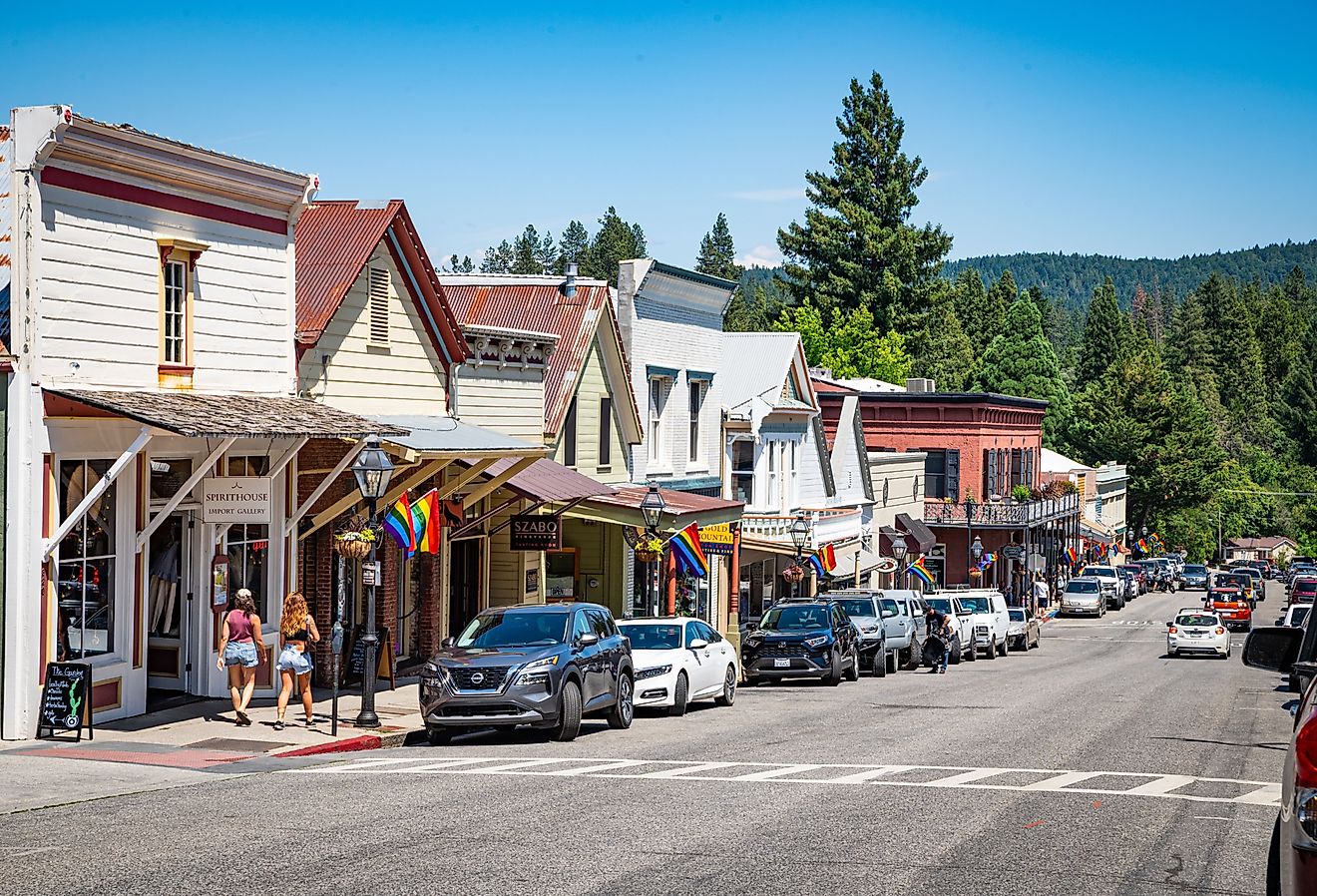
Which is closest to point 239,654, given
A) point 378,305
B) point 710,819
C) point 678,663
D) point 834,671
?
point 678,663

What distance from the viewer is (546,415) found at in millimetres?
33375

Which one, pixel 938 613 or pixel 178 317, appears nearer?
pixel 178 317

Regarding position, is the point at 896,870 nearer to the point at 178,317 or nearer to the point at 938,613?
the point at 178,317

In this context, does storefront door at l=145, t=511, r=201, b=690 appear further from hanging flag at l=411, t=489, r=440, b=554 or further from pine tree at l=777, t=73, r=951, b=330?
pine tree at l=777, t=73, r=951, b=330

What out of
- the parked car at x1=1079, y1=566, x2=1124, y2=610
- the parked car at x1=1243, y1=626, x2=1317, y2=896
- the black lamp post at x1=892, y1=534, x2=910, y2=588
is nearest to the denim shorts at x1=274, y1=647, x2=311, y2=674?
the parked car at x1=1243, y1=626, x2=1317, y2=896

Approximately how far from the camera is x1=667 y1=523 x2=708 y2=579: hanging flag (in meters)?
32.6

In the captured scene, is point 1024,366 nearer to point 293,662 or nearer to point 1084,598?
point 1084,598

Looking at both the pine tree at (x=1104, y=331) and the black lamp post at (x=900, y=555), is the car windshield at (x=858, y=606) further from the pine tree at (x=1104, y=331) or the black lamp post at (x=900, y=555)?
the pine tree at (x=1104, y=331)

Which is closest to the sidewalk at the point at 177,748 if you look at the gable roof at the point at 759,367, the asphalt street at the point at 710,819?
the asphalt street at the point at 710,819

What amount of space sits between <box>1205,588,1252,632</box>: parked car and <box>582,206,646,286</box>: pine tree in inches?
3624

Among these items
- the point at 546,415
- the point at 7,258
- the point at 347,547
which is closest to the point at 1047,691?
the point at 546,415

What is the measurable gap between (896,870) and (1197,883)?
1980mm

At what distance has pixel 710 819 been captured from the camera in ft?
43.0

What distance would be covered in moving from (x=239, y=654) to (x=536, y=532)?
351 inches
